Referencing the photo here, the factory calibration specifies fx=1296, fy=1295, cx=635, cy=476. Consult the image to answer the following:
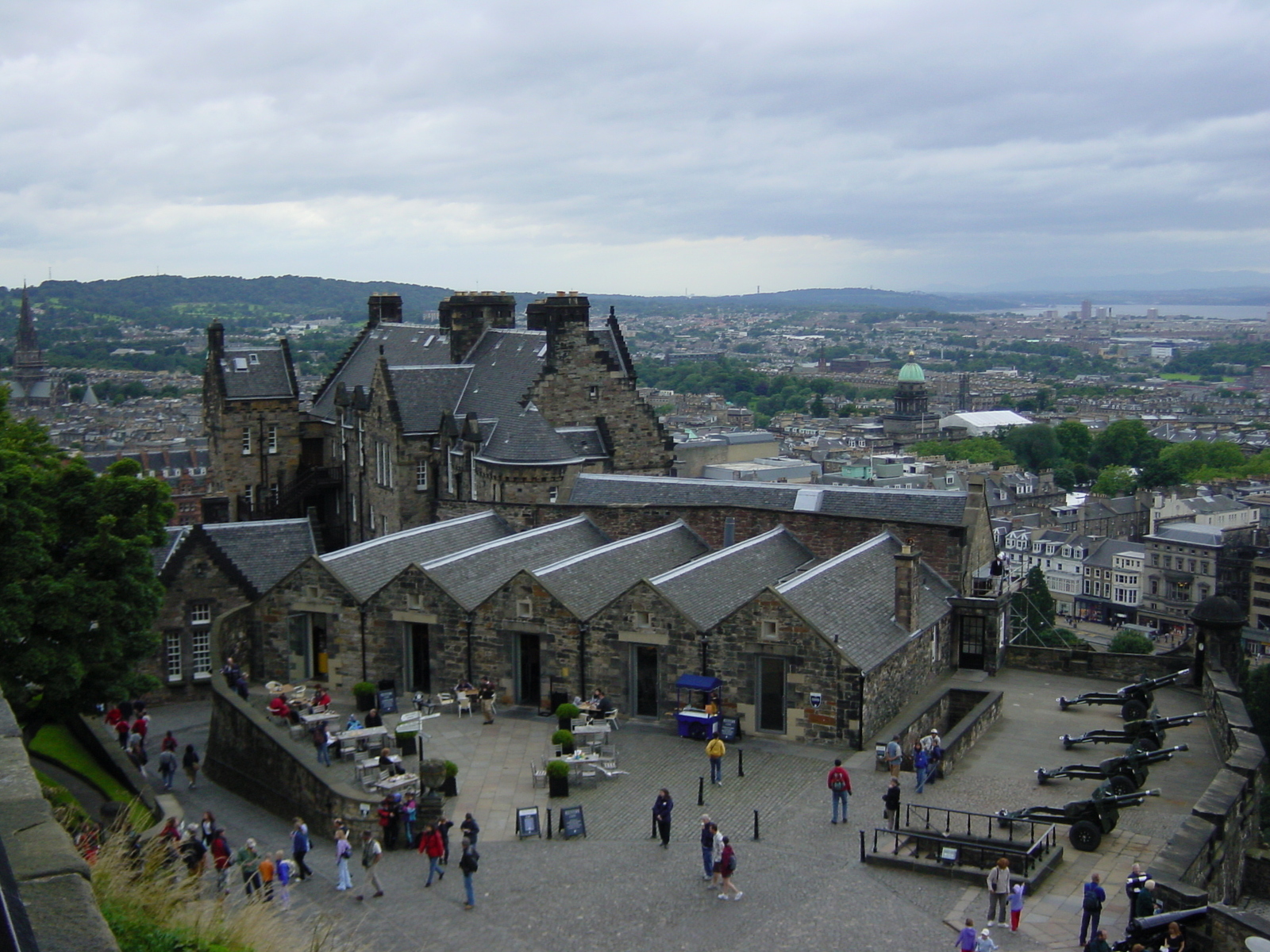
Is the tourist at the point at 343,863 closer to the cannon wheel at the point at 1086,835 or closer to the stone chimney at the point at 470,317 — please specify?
the cannon wheel at the point at 1086,835

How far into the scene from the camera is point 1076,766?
29188mm

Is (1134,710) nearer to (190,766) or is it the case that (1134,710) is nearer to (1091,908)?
(1091,908)

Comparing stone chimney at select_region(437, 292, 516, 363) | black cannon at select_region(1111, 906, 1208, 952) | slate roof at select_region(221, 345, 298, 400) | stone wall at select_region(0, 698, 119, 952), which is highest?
stone chimney at select_region(437, 292, 516, 363)

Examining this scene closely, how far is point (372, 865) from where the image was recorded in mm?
24719

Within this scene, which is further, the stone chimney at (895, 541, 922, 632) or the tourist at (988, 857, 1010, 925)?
the stone chimney at (895, 541, 922, 632)

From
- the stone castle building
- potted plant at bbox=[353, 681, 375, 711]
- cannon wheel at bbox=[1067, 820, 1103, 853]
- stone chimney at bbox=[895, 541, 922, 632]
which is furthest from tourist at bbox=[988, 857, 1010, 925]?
the stone castle building

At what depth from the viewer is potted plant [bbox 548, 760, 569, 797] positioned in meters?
28.6

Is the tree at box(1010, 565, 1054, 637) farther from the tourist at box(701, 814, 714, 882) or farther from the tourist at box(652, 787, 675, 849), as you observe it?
the tourist at box(701, 814, 714, 882)

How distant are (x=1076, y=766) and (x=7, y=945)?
91.4ft

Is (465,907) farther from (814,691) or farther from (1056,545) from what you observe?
(1056,545)

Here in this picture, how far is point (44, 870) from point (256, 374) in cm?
6245

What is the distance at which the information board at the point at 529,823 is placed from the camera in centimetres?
2675

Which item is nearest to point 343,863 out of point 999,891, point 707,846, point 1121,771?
point 707,846

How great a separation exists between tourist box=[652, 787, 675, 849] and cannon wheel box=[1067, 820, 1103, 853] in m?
7.92
